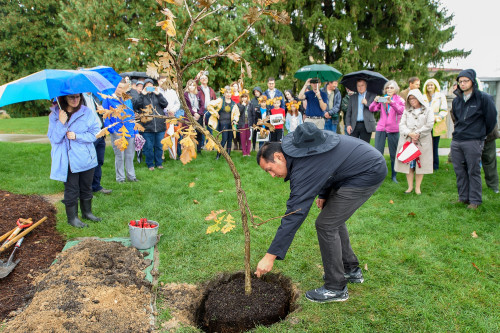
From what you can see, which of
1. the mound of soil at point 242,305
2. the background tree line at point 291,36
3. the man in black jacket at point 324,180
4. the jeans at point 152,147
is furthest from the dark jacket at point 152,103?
the background tree line at point 291,36

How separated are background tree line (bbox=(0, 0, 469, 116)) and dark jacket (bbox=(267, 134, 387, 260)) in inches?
474

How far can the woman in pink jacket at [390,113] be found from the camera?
285 inches

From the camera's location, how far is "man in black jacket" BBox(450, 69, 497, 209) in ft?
18.4

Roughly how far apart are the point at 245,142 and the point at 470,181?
5.69 meters

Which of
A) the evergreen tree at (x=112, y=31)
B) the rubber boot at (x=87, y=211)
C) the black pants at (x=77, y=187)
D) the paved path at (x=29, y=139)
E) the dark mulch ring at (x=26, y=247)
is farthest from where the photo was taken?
the evergreen tree at (x=112, y=31)

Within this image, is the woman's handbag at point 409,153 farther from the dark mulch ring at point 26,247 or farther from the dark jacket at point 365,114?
the dark mulch ring at point 26,247

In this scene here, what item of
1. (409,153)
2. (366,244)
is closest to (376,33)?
(409,153)

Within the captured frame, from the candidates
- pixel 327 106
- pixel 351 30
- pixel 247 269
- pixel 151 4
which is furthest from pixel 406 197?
pixel 151 4

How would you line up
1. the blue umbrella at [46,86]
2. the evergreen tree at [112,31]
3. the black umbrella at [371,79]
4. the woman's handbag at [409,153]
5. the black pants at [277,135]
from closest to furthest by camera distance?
the blue umbrella at [46,86], the woman's handbag at [409,153], the black umbrella at [371,79], the black pants at [277,135], the evergreen tree at [112,31]

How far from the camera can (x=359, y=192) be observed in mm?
3219

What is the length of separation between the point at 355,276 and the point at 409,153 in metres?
3.54

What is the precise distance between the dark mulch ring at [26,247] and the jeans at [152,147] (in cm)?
269

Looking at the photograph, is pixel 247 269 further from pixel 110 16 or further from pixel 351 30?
pixel 110 16

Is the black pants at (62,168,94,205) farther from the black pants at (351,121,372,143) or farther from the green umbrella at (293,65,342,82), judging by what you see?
the green umbrella at (293,65,342,82)
